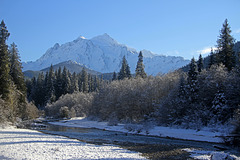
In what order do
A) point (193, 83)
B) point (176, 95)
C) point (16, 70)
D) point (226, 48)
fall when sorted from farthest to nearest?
point (16, 70) → point (226, 48) → point (176, 95) → point (193, 83)

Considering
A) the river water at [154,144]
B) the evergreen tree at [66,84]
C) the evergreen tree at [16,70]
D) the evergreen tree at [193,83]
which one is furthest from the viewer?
the evergreen tree at [66,84]

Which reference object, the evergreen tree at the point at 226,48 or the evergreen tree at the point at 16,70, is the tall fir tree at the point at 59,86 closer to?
the evergreen tree at the point at 16,70

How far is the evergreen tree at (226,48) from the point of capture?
3692 cm

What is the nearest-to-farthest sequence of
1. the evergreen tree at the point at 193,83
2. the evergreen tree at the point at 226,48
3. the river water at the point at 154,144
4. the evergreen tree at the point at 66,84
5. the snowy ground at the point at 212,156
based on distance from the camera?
1. the snowy ground at the point at 212,156
2. the river water at the point at 154,144
3. the evergreen tree at the point at 193,83
4. the evergreen tree at the point at 226,48
5. the evergreen tree at the point at 66,84

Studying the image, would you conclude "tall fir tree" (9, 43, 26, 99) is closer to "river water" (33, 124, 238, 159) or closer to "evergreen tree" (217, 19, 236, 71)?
"river water" (33, 124, 238, 159)

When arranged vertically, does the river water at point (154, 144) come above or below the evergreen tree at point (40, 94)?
below

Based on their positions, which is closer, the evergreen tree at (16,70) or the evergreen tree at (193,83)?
the evergreen tree at (193,83)

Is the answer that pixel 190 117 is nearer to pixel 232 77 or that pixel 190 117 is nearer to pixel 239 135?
pixel 232 77

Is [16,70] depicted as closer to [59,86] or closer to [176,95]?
[176,95]

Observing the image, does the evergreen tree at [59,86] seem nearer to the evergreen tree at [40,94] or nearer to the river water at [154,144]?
the evergreen tree at [40,94]

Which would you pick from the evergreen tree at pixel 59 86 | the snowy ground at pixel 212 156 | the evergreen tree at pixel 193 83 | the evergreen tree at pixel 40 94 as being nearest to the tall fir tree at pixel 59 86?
the evergreen tree at pixel 59 86

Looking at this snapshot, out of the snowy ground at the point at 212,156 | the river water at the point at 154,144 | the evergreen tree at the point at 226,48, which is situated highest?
the evergreen tree at the point at 226,48

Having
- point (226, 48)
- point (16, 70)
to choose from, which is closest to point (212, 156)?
point (226, 48)

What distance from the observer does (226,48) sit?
3722 centimetres
